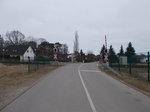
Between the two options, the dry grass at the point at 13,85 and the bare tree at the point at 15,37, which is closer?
the dry grass at the point at 13,85

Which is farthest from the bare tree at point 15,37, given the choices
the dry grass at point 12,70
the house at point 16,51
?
the dry grass at point 12,70

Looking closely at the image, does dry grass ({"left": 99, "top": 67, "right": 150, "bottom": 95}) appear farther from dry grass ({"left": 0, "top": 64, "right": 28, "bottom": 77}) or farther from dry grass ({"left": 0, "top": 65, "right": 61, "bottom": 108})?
dry grass ({"left": 0, "top": 64, "right": 28, "bottom": 77})

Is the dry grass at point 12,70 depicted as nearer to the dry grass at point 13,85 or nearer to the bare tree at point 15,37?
the dry grass at point 13,85

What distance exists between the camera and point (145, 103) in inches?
374

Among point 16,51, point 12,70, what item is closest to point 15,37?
point 16,51

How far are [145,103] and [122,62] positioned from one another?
77.2 ft

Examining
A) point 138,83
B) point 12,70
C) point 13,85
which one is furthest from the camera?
point 12,70

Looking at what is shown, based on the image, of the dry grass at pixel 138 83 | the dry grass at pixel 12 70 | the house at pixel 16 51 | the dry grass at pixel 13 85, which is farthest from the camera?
the house at pixel 16 51

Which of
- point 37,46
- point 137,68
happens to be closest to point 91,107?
point 137,68

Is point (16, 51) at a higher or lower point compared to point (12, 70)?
higher

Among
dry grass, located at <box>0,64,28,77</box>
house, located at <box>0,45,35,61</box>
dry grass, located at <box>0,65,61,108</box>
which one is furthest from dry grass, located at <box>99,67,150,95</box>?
house, located at <box>0,45,35,61</box>

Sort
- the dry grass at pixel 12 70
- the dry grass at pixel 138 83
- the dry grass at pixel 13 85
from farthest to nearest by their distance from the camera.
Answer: the dry grass at pixel 12 70 → the dry grass at pixel 138 83 → the dry grass at pixel 13 85

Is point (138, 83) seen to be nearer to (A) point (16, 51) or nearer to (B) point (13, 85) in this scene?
(B) point (13, 85)

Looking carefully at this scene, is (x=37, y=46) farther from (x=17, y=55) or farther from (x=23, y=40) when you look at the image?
(x=17, y=55)
